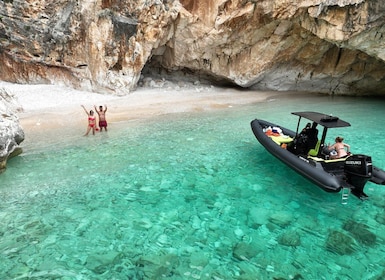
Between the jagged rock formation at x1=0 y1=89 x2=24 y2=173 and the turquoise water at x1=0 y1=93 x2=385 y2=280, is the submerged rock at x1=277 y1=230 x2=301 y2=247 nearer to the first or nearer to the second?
the turquoise water at x1=0 y1=93 x2=385 y2=280

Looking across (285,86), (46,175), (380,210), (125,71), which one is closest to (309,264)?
(380,210)

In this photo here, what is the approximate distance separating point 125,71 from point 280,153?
497 inches

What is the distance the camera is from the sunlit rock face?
49.3 ft

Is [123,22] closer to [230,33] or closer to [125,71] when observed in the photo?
[125,71]

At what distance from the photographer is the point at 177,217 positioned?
5578 mm

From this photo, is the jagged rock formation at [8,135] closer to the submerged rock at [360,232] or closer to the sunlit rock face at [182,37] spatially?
the submerged rock at [360,232]

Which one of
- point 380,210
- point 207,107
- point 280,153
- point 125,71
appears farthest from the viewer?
point 125,71

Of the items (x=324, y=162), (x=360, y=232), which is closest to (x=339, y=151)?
(x=324, y=162)

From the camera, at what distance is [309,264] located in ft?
14.2

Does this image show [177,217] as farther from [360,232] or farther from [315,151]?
[315,151]

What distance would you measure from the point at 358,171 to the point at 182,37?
14.9 metres

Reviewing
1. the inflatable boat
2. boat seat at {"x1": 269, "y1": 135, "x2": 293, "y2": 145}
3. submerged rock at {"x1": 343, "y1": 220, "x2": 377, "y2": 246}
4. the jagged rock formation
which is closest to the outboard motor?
the inflatable boat

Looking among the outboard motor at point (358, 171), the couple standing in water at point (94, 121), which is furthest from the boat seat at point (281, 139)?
the couple standing in water at point (94, 121)

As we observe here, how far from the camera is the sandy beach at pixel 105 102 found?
12617 mm
